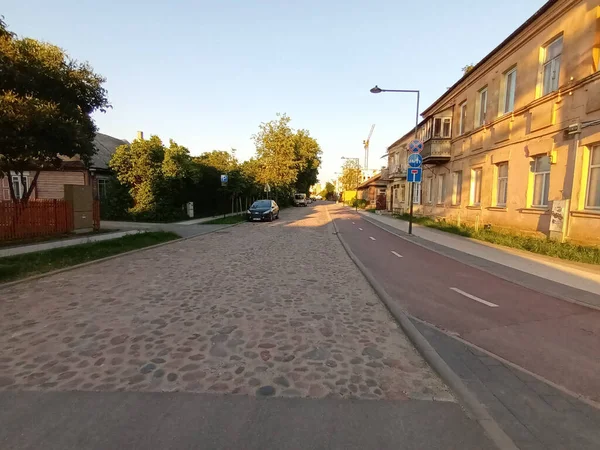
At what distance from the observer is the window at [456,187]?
21109 millimetres

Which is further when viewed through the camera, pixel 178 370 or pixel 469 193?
pixel 469 193

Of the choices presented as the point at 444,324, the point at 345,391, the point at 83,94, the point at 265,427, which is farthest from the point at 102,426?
the point at 83,94

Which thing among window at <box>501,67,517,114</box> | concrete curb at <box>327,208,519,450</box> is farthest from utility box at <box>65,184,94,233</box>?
window at <box>501,67,517,114</box>

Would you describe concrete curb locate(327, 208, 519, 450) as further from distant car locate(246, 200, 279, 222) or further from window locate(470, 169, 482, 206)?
distant car locate(246, 200, 279, 222)

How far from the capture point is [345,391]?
3275 millimetres

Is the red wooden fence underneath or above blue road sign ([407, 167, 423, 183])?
underneath

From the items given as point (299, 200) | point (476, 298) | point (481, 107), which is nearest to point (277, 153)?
point (299, 200)

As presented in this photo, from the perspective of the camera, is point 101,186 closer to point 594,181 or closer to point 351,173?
point 594,181

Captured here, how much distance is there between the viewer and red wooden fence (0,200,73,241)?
38.0 ft

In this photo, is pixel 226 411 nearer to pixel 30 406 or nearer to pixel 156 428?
pixel 156 428

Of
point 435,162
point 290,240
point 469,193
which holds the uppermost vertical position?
point 435,162

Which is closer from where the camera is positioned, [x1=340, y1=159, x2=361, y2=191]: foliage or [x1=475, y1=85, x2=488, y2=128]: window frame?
[x1=475, y1=85, x2=488, y2=128]: window frame

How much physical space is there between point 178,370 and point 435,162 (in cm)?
2359

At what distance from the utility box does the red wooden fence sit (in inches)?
8.3
